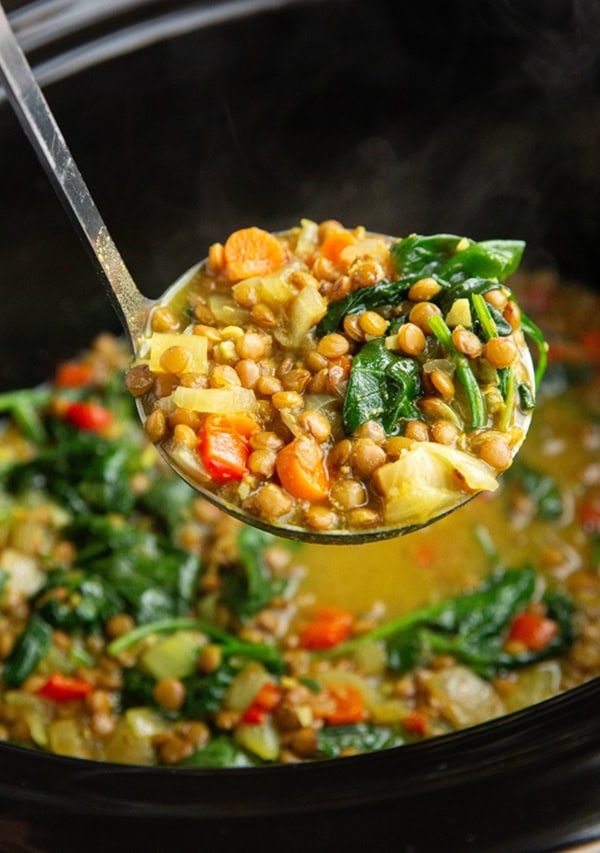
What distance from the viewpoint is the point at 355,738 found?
3719 mm

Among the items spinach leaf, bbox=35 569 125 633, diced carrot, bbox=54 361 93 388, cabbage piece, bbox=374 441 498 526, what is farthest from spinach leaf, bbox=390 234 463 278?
diced carrot, bbox=54 361 93 388

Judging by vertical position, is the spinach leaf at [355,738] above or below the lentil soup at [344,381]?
below

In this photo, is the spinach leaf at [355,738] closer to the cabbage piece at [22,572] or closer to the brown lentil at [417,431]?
the cabbage piece at [22,572]

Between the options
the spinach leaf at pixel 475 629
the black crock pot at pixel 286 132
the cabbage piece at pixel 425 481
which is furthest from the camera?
the black crock pot at pixel 286 132

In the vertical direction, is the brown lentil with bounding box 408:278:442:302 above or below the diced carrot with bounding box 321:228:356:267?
below

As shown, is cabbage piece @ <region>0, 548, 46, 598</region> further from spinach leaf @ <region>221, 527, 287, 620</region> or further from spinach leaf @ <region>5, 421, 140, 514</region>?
spinach leaf @ <region>221, 527, 287, 620</region>

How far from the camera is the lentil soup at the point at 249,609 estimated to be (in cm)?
377

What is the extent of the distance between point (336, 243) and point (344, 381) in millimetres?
529

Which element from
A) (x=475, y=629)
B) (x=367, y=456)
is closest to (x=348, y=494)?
(x=367, y=456)

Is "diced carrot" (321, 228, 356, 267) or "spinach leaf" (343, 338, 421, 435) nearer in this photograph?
"spinach leaf" (343, 338, 421, 435)

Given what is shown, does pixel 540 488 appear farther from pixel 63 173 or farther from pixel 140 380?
pixel 63 173

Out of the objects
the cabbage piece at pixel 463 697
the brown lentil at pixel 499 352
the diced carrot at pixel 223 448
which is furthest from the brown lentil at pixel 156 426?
the cabbage piece at pixel 463 697

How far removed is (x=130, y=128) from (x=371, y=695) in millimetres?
2598

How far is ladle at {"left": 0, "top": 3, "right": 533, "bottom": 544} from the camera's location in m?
2.71
